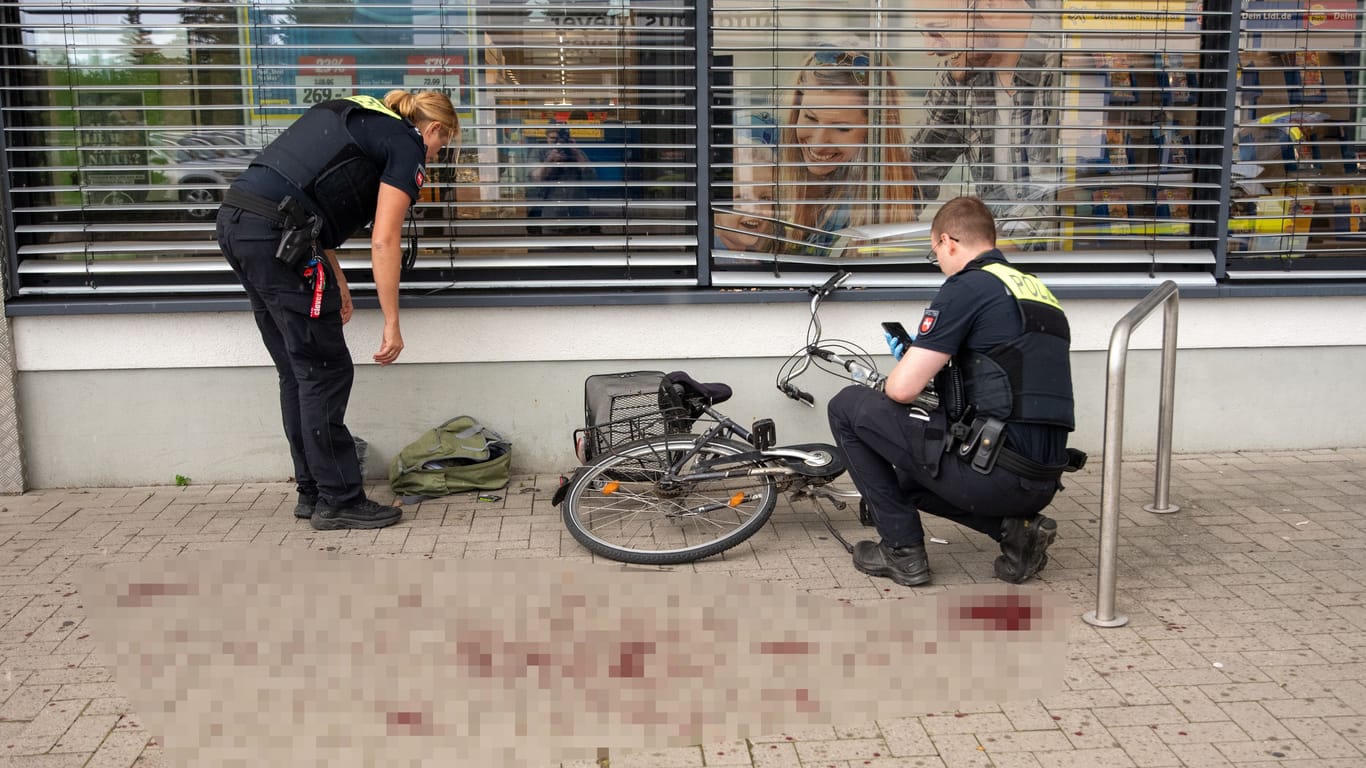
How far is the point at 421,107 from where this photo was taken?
5.52 metres

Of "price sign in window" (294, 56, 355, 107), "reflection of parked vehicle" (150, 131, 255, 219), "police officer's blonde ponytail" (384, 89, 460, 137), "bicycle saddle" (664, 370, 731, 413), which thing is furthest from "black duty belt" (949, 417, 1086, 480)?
"reflection of parked vehicle" (150, 131, 255, 219)

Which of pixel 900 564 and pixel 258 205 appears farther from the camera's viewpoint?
pixel 258 205

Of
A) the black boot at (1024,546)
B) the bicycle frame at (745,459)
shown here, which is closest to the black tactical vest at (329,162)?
the bicycle frame at (745,459)

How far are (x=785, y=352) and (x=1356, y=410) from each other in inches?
122

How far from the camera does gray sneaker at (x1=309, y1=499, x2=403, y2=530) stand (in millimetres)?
5691

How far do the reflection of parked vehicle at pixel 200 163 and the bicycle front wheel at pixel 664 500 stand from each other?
2.52 m

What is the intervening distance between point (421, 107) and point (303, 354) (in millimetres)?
1191

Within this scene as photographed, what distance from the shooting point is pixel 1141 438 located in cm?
666

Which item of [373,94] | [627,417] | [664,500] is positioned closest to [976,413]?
[664,500]

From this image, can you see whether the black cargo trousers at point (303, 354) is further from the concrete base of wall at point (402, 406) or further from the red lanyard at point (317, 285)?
the concrete base of wall at point (402, 406)

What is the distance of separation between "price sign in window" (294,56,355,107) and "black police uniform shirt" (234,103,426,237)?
1.03 meters

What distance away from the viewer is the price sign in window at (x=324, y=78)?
6336mm

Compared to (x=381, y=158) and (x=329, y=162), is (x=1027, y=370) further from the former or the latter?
(x=329, y=162)

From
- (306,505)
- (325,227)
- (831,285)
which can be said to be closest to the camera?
(325,227)
